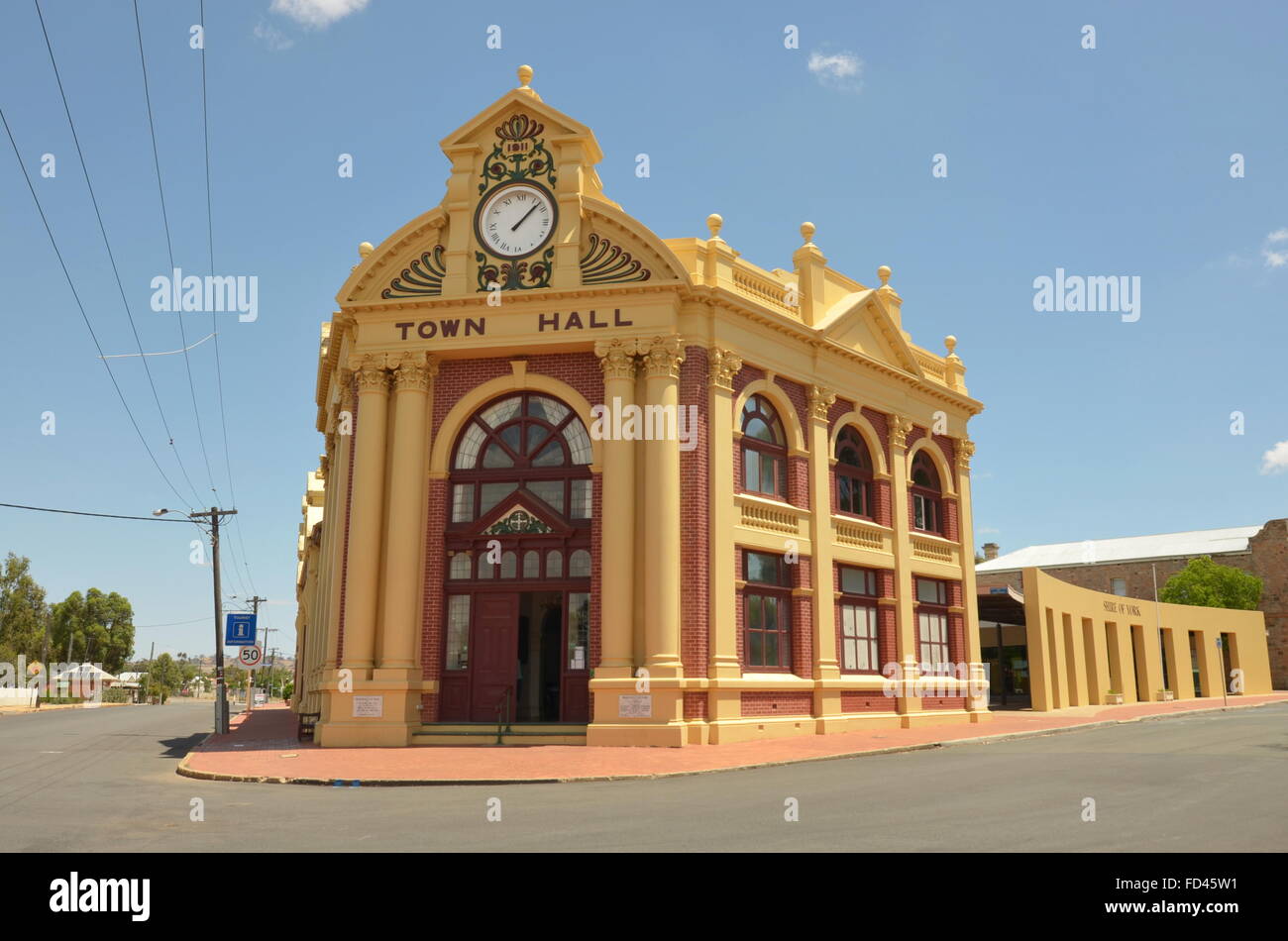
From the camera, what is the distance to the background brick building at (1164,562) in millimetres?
63438

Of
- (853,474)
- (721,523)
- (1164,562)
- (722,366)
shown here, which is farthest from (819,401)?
(1164,562)

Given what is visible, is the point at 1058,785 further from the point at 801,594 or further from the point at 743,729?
the point at 801,594

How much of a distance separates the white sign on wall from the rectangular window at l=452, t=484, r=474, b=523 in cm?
531

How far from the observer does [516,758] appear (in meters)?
16.7

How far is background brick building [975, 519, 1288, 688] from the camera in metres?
63.4

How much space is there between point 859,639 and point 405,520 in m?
11.3

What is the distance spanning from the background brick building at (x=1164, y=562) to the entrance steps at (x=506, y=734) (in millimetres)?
46091

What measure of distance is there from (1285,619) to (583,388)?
59.3 metres

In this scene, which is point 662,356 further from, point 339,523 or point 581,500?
point 339,523

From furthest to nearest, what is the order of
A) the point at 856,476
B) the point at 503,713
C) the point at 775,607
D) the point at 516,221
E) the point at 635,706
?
the point at 856,476 < the point at 775,607 < the point at 516,221 < the point at 503,713 < the point at 635,706

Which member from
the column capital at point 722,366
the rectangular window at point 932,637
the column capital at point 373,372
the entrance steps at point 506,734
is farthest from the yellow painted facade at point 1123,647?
the column capital at point 373,372

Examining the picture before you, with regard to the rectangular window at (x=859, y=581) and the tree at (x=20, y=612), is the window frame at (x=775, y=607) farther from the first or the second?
the tree at (x=20, y=612)

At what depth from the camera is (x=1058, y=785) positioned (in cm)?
1245

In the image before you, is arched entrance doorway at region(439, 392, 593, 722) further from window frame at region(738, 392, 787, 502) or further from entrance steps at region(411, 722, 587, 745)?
window frame at region(738, 392, 787, 502)
